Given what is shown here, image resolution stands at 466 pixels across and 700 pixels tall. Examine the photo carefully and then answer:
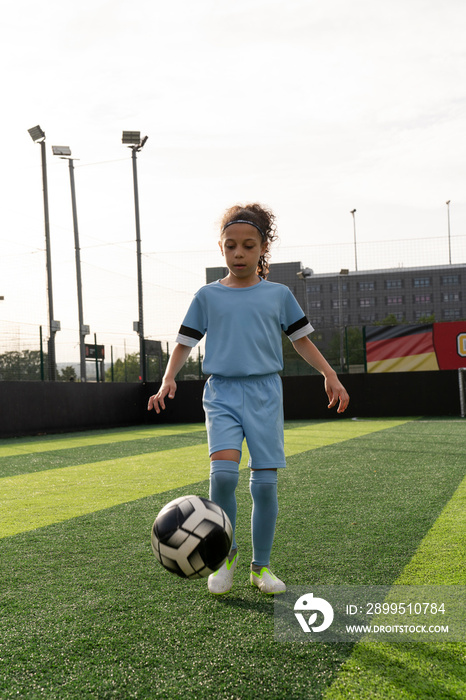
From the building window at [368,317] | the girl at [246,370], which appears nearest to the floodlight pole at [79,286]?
the girl at [246,370]

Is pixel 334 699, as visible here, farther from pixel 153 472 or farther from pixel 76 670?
pixel 153 472

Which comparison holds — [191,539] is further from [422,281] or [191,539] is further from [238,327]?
[422,281]

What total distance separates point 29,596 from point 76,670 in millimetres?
855

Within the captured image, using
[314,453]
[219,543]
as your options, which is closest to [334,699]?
[219,543]

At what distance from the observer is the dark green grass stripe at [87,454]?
7973 mm

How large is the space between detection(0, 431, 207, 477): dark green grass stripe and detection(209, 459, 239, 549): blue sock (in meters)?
5.24

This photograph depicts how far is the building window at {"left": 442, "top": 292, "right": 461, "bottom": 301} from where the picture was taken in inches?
2541

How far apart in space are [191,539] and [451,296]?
68479mm

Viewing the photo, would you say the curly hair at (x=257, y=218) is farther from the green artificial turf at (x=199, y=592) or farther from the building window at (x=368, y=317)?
the building window at (x=368, y=317)

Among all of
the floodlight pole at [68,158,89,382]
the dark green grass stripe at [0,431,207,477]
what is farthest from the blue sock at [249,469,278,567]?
the floodlight pole at [68,158,89,382]

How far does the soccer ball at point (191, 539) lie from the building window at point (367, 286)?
7332cm

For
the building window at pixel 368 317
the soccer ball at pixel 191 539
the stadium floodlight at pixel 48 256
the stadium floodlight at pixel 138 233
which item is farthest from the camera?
the building window at pixel 368 317

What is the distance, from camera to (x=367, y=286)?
7394cm

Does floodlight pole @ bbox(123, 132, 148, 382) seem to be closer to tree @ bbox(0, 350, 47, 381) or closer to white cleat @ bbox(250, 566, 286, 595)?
tree @ bbox(0, 350, 47, 381)
